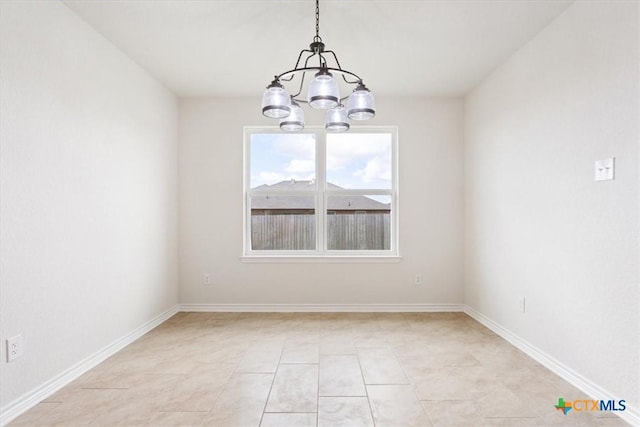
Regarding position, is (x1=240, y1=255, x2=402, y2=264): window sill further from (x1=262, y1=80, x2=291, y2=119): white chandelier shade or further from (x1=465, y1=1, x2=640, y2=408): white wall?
(x1=262, y1=80, x2=291, y2=119): white chandelier shade

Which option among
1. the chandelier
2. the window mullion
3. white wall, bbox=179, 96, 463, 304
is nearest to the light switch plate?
the chandelier

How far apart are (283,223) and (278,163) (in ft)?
2.30

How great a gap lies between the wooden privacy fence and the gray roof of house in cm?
9

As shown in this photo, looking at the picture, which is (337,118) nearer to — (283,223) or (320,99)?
(320,99)

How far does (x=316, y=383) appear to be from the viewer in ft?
7.94

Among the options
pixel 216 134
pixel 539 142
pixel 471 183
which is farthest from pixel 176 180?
pixel 539 142

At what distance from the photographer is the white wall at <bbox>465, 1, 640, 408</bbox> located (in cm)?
203

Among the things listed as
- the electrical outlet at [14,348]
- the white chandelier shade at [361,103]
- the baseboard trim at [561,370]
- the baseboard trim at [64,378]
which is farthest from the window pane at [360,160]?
the electrical outlet at [14,348]

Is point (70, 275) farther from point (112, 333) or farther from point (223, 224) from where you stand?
point (223, 224)

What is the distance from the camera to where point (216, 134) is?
4273 mm

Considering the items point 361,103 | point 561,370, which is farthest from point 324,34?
point 561,370

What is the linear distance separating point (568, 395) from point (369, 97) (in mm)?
2155

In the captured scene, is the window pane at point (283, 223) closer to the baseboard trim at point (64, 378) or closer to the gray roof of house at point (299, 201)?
the gray roof of house at point (299, 201)

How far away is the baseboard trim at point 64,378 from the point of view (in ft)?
6.60
